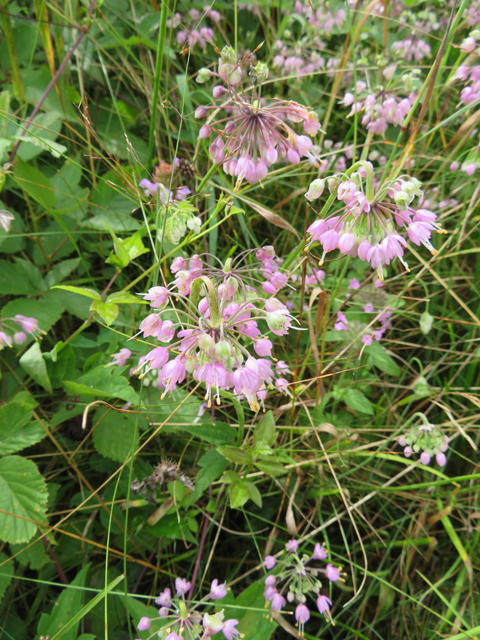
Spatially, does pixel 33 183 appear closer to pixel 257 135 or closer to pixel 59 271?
pixel 59 271

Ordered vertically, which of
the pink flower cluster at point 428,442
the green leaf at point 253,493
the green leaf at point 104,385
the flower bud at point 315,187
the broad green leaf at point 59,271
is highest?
the flower bud at point 315,187

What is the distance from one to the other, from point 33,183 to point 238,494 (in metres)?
1.58

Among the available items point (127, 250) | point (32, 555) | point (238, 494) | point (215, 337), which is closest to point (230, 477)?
point (238, 494)

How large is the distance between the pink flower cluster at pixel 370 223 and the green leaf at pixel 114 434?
108 centimetres

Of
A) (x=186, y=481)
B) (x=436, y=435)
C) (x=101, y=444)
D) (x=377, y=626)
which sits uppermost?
(x=101, y=444)

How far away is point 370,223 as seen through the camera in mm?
1213

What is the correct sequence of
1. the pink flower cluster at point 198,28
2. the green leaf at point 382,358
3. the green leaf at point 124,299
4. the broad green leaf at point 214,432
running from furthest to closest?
1. the pink flower cluster at point 198,28
2. the green leaf at point 382,358
3. the broad green leaf at point 214,432
4. the green leaf at point 124,299

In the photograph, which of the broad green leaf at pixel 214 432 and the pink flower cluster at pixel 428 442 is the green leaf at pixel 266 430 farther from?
the pink flower cluster at pixel 428 442

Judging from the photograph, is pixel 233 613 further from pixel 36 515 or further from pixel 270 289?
pixel 270 289

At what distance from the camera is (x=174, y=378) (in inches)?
47.3

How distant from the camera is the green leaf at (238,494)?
1.52 metres

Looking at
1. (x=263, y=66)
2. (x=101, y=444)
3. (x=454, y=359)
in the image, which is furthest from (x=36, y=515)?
(x=454, y=359)

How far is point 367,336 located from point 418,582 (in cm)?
124

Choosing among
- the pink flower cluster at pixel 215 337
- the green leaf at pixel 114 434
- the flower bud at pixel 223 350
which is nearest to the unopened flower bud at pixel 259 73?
the pink flower cluster at pixel 215 337
